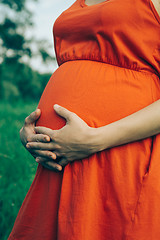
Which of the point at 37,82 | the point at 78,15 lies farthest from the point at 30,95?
the point at 78,15

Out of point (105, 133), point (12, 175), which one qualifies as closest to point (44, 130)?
point (105, 133)

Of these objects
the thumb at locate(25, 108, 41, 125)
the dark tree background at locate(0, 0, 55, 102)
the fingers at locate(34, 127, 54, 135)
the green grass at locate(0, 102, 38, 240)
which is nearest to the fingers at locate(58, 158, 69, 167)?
the fingers at locate(34, 127, 54, 135)

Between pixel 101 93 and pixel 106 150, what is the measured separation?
0.23 meters

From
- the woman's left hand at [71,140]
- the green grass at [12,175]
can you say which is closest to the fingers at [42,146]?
Answer: the woman's left hand at [71,140]

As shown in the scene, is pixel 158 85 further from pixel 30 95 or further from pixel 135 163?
pixel 30 95

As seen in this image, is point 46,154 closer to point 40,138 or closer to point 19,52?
point 40,138

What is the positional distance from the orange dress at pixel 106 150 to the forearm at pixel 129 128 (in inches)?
2.0

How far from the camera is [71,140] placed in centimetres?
100

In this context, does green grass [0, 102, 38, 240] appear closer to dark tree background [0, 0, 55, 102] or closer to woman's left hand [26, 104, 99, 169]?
woman's left hand [26, 104, 99, 169]

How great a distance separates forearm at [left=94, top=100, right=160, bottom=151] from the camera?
983mm

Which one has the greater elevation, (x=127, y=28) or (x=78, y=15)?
(x=78, y=15)

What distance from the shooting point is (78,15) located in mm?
1207

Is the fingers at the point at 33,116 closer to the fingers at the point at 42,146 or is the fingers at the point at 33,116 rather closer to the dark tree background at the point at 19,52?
the fingers at the point at 42,146

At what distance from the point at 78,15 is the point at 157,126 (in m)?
0.62
